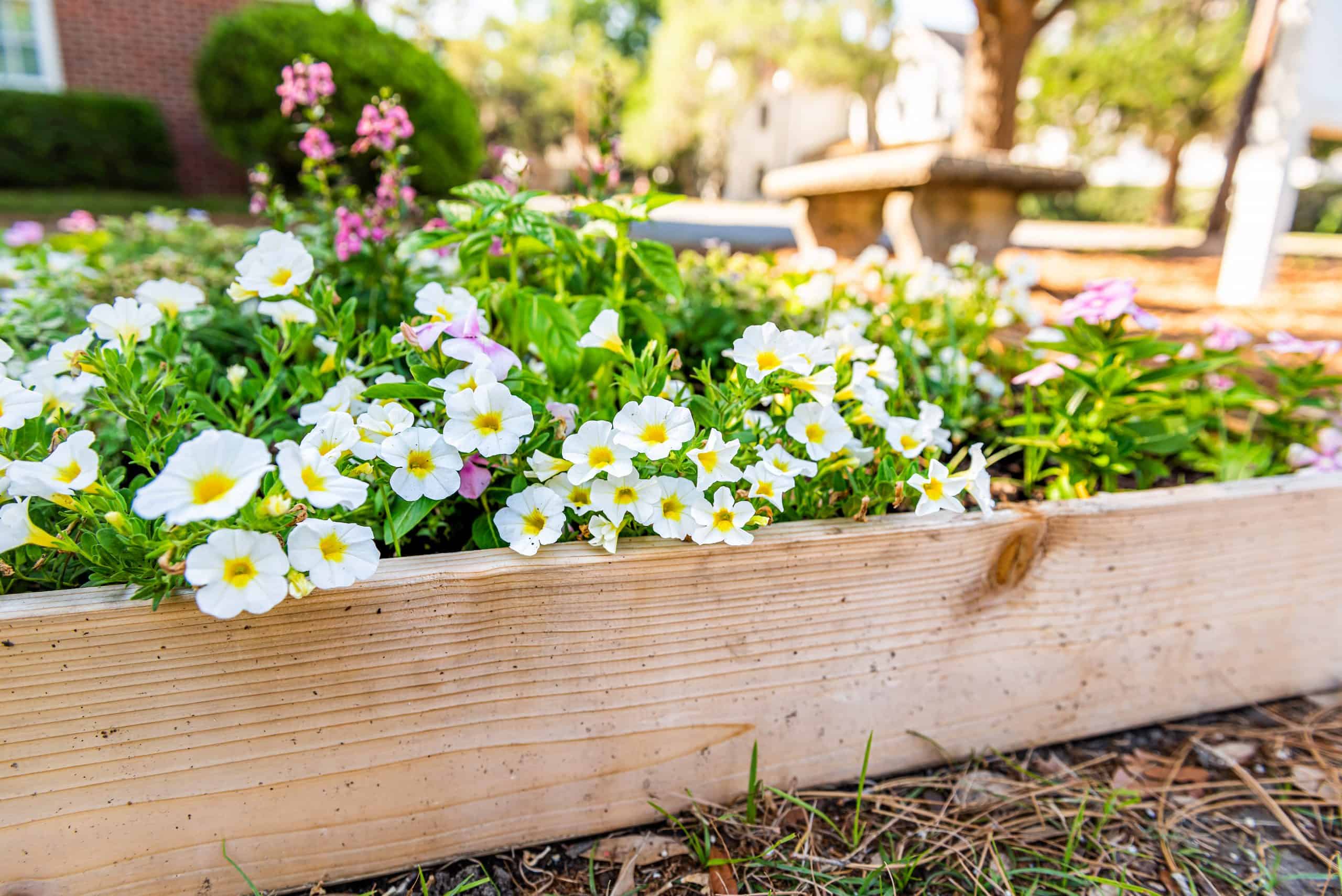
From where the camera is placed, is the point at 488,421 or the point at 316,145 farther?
the point at 316,145

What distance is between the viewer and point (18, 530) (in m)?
0.71

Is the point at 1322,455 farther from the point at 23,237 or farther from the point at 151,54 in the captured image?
the point at 151,54

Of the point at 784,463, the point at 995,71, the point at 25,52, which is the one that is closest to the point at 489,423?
the point at 784,463

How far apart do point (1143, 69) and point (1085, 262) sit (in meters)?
12.2

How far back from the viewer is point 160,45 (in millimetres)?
7559

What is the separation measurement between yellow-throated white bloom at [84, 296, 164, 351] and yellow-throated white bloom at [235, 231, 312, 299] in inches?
4.1

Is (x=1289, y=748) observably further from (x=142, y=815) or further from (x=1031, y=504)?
(x=142, y=815)

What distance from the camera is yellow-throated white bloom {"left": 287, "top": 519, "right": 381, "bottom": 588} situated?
0.68 metres

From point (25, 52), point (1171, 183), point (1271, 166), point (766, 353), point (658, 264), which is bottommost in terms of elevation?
point (766, 353)

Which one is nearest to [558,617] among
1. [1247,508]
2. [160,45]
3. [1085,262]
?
[1247,508]

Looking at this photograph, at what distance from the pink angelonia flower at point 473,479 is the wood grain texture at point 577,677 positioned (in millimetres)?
71

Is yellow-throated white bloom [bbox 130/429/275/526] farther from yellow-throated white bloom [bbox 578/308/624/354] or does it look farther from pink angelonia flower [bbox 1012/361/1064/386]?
pink angelonia flower [bbox 1012/361/1064/386]

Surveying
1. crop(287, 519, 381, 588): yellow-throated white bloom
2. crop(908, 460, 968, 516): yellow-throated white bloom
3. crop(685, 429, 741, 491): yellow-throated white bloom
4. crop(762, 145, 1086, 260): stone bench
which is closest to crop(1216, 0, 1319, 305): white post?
crop(762, 145, 1086, 260): stone bench

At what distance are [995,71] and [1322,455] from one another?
13.7 feet
